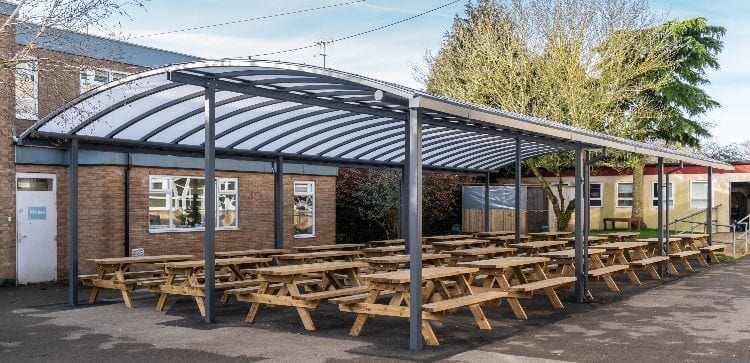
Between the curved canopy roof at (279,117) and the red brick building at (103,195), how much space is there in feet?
5.99

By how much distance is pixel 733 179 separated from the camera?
95.9 feet

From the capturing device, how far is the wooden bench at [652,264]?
14529mm

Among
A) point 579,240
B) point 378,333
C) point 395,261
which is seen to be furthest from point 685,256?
point 378,333

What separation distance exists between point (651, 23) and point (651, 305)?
15873mm

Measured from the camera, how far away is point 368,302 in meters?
9.12

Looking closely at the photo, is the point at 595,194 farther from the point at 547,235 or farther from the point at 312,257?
the point at 312,257

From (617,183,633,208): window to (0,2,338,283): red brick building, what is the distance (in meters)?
18.2

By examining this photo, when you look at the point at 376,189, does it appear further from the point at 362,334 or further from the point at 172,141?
the point at 362,334

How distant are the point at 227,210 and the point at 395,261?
8.87 meters

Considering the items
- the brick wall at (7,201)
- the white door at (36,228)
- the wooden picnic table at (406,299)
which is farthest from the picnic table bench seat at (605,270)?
the brick wall at (7,201)

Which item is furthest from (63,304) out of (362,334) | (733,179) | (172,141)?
(733,179)

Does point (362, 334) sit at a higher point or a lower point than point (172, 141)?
lower

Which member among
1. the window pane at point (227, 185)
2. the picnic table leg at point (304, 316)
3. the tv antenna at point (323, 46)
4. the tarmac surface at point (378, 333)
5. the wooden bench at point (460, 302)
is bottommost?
the tarmac surface at point (378, 333)

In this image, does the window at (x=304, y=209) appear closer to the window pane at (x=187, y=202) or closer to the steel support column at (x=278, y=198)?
the window pane at (x=187, y=202)
